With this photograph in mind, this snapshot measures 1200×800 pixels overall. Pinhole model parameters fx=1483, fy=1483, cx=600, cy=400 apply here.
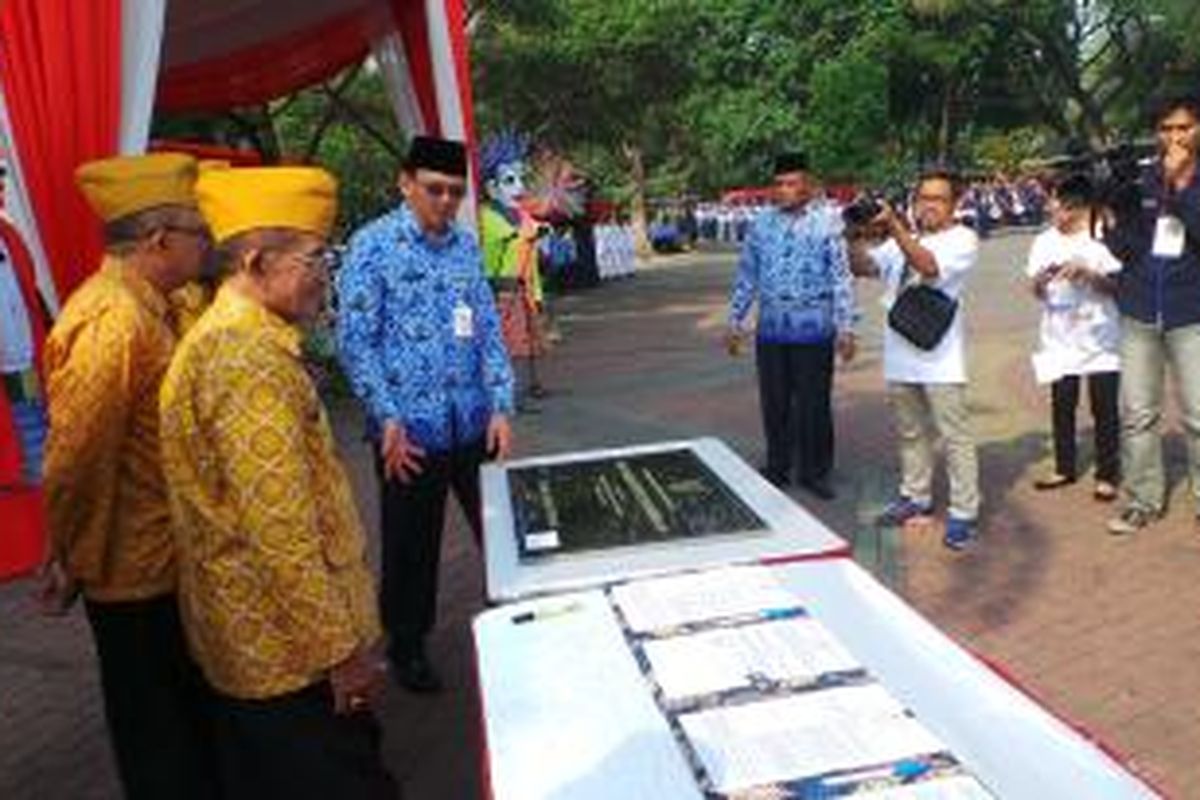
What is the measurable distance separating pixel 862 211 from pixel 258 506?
4.39 meters

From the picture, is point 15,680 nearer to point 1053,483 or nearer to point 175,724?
point 175,724

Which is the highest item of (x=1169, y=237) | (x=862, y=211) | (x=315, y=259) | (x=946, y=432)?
(x=315, y=259)

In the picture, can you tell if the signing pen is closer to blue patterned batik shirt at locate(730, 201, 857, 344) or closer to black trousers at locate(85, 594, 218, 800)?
black trousers at locate(85, 594, 218, 800)

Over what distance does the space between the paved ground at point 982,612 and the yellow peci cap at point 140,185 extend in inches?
79.8

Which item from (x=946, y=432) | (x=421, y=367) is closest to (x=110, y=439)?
(x=421, y=367)

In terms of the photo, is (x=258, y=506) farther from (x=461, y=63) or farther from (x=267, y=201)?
(x=461, y=63)

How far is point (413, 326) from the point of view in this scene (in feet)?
17.1

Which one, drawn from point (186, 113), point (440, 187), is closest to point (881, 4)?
point (186, 113)

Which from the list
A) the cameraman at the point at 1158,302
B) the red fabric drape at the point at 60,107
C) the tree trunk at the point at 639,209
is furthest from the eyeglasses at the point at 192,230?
the tree trunk at the point at 639,209

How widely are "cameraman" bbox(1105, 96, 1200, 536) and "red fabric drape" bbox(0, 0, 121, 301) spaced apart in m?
4.36

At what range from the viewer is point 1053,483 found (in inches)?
302

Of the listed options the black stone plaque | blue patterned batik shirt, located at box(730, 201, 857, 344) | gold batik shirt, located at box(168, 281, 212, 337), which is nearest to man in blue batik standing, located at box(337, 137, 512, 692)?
the black stone plaque

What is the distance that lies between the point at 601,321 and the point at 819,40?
2475 cm

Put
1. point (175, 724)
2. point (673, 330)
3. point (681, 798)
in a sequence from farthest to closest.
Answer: point (673, 330) < point (175, 724) < point (681, 798)
